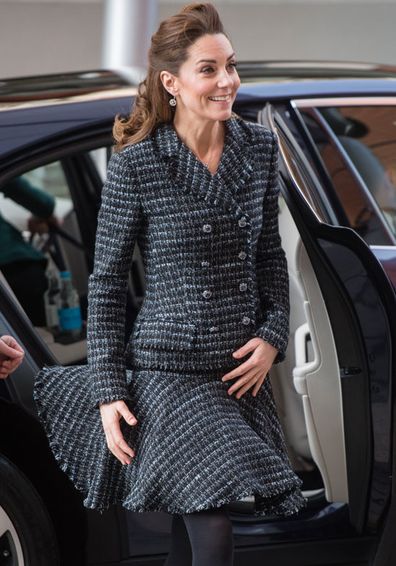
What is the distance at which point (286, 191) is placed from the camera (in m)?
2.66

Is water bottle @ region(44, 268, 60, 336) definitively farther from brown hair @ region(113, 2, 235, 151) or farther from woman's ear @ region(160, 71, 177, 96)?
woman's ear @ region(160, 71, 177, 96)

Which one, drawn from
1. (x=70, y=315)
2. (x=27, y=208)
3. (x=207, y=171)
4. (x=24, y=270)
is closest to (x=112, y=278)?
(x=207, y=171)

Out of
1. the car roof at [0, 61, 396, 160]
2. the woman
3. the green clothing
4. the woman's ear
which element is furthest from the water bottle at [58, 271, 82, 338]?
the woman's ear

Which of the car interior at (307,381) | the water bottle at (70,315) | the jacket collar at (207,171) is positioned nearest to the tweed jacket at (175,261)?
the jacket collar at (207,171)

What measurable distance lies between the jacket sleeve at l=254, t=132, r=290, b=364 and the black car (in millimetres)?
137

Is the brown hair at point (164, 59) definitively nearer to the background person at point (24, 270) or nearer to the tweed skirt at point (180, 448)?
the tweed skirt at point (180, 448)

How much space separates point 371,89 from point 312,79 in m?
0.16

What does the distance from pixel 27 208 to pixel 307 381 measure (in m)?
1.67

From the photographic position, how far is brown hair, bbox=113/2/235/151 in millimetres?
2354

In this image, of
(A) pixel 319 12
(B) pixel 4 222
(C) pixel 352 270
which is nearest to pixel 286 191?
(C) pixel 352 270

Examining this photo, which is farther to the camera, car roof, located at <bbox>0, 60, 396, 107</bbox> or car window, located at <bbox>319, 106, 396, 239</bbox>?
car window, located at <bbox>319, 106, 396, 239</bbox>

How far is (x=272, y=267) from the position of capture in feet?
8.25

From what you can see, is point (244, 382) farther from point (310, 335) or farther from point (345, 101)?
point (345, 101)

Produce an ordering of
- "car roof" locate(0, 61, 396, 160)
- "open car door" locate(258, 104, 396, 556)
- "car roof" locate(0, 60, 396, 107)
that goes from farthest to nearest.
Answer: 1. "car roof" locate(0, 60, 396, 107)
2. "car roof" locate(0, 61, 396, 160)
3. "open car door" locate(258, 104, 396, 556)
